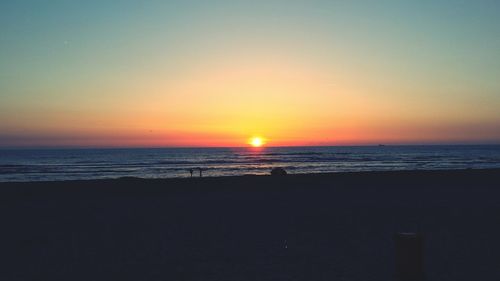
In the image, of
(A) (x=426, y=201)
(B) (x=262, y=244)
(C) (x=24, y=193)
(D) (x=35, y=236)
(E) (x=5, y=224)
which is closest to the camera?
(B) (x=262, y=244)

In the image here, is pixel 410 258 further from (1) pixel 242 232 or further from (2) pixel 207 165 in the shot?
(2) pixel 207 165

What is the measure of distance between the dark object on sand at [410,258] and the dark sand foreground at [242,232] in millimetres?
357

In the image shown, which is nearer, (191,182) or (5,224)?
(5,224)

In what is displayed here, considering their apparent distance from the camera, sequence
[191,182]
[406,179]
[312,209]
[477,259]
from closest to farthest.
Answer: [477,259] → [312,209] → [191,182] → [406,179]

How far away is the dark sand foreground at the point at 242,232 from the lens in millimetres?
7855

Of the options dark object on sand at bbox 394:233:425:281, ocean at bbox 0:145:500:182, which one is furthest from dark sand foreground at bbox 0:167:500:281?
ocean at bbox 0:145:500:182

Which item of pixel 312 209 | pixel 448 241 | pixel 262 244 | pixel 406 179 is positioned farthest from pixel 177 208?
pixel 406 179

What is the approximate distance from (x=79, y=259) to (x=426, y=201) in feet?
43.2

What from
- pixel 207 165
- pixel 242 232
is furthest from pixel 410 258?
pixel 207 165

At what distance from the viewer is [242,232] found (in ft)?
37.1

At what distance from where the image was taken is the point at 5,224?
12.9 metres

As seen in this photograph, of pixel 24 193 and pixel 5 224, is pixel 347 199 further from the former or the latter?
pixel 24 193

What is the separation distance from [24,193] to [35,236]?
10.8m

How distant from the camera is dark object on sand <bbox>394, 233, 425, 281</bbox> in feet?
23.0
